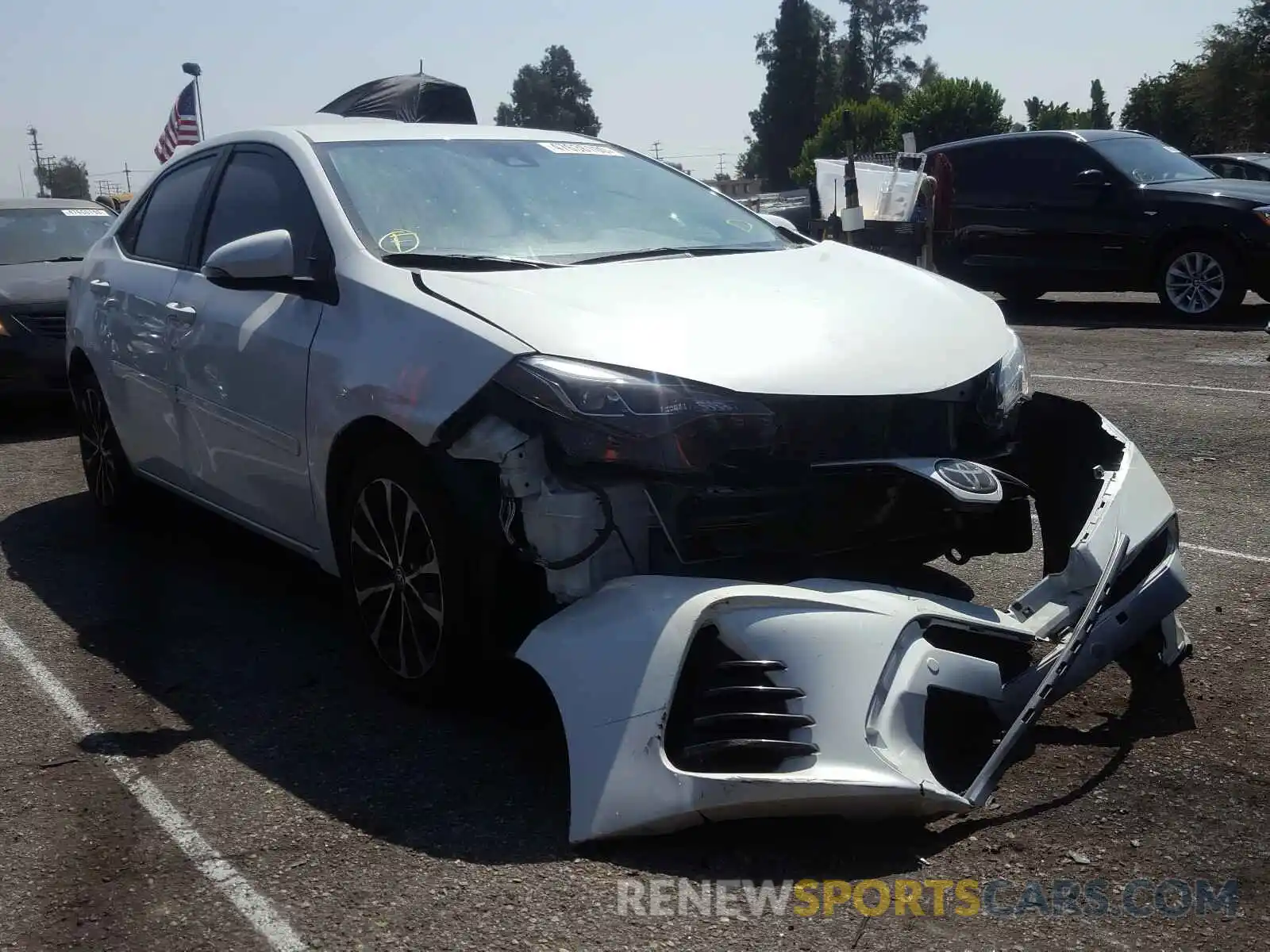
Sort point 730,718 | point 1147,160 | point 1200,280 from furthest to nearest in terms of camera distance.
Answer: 1. point 1147,160
2. point 1200,280
3. point 730,718

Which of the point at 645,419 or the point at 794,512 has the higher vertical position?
the point at 645,419

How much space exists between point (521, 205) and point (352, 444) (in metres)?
1.02

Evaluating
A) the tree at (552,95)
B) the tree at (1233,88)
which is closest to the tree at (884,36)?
the tree at (552,95)

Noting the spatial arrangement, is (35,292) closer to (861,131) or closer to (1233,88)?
(1233,88)

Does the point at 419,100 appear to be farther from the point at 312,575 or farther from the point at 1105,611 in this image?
the point at 1105,611

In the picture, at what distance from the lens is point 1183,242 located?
1193cm

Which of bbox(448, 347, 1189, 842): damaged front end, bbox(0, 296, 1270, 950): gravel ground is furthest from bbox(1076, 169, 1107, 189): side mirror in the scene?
bbox(448, 347, 1189, 842): damaged front end

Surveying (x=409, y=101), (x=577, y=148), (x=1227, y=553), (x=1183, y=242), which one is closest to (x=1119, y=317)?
(x=1183, y=242)

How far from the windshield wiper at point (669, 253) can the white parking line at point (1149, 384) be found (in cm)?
476

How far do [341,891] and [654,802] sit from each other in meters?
0.70

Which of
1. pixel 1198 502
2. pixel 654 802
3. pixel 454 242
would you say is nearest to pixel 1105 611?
pixel 654 802

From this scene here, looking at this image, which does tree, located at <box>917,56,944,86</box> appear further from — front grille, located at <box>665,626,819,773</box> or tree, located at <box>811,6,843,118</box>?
front grille, located at <box>665,626,819,773</box>

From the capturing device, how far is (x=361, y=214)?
407 cm

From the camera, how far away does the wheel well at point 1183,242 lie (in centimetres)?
1159
